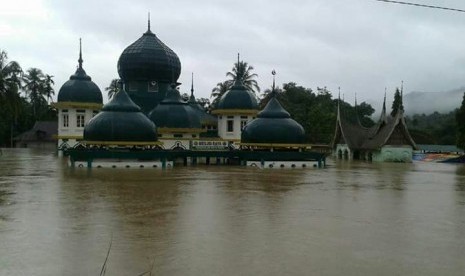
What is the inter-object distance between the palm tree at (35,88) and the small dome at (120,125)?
5031 centimetres

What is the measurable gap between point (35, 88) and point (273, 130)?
5743 cm

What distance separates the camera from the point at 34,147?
74.4 meters

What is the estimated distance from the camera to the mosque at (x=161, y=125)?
32.7 meters

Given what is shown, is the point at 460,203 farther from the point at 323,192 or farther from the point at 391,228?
the point at 391,228

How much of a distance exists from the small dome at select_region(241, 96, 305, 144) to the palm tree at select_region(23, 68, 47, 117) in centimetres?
5252

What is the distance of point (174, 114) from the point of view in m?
41.1

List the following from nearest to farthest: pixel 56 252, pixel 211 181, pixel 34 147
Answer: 1. pixel 56 252
2. pixel 211 181
3. pixel 34 147

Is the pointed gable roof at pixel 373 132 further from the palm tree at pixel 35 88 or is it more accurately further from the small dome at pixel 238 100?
the palm tree at pixel 35 88

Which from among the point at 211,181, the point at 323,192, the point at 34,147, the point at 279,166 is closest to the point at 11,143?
the point at 34,147

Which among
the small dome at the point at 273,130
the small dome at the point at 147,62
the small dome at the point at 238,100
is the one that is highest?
the small dome at the point at 147,62

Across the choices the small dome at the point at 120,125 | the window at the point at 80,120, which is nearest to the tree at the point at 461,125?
the small dome at the point at 120,125

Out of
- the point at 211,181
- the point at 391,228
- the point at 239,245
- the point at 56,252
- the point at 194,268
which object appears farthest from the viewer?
the point at 211,181

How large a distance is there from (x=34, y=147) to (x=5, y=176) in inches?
2081

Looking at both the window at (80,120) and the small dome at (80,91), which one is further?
the window at (80,120)
